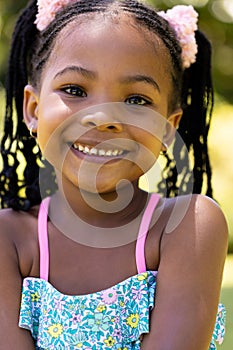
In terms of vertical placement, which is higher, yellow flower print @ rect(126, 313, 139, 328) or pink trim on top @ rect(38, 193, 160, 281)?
pink trim on top @ rect(38, 193, 160, 281)

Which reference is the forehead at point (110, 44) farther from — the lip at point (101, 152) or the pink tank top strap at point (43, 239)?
the pink tank top strap at point (43, 239)

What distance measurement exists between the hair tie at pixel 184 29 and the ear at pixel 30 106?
49cm

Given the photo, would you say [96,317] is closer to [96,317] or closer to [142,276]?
[96,317]

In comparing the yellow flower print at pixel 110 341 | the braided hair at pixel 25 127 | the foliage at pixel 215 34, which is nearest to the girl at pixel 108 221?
the yellow flower print at pixel 110 341

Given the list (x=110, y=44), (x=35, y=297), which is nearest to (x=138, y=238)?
(x=35, y=297)

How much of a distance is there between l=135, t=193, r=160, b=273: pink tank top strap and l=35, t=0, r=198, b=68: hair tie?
20.3 inches

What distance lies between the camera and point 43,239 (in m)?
2.22

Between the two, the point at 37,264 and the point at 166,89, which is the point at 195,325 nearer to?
the point at 37,264

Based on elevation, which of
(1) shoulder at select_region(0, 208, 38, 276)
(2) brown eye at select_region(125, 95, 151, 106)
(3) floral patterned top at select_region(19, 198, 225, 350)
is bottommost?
(3) floral patterned top at select_region(19, 198, 225, 350)

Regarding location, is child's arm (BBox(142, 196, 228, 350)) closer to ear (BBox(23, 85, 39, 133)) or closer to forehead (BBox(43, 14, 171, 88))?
forehead (BBox(43, 14, 171, 88))

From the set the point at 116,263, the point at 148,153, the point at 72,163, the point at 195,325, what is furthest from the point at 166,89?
the point at 195,325

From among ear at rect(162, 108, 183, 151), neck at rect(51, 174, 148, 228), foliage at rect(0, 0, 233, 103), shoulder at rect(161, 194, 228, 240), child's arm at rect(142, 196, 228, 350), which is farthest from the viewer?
foliage at rect(0, 0, 233, 103)

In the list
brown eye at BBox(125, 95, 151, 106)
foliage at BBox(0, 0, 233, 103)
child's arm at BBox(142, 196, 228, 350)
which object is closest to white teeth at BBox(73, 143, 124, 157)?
brown eye at BBox(125, 95, 151, 106)

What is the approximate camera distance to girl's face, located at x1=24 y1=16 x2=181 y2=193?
2.10 meters
